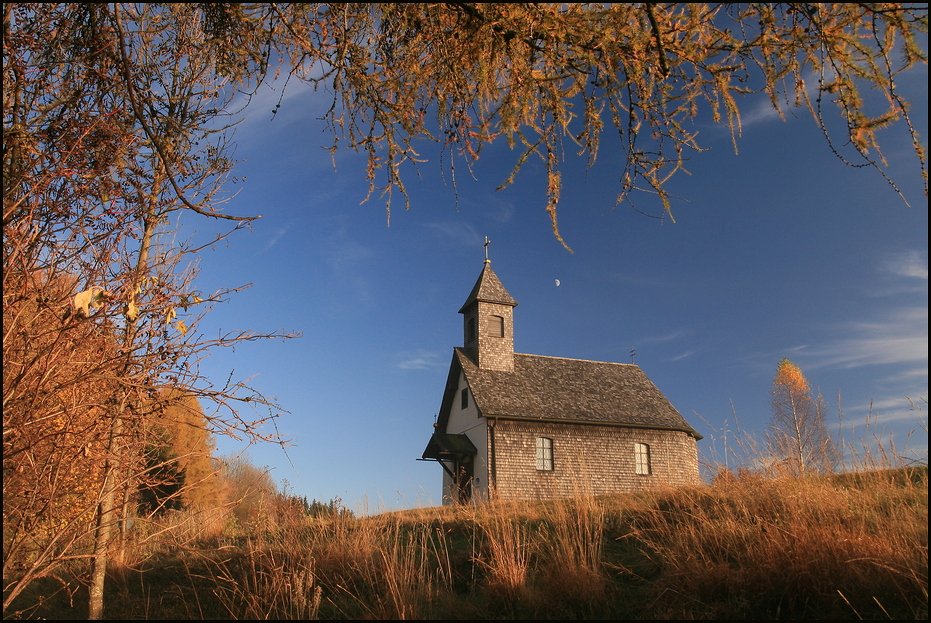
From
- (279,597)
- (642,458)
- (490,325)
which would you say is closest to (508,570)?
(279,597)

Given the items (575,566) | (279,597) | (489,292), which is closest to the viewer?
(575,566)

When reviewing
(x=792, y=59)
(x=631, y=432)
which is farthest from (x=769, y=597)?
(x=631, y=432)

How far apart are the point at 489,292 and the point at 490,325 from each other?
1359 mm

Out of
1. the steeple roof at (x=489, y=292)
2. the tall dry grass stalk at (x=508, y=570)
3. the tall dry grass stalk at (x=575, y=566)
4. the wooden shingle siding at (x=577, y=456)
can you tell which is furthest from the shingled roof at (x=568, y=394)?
the tall dry grass stalk at (x=508, y=570)

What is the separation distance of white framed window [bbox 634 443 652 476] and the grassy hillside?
15.4 metres

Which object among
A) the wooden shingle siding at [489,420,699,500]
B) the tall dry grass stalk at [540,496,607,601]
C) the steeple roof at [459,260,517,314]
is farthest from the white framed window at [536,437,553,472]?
the tall dry grass stalk at [540,496,607,601]

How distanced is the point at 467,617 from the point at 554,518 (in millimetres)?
2288

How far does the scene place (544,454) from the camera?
21250mm

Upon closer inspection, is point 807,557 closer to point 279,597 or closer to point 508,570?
point 508,570

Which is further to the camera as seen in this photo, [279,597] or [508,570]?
[279,597]

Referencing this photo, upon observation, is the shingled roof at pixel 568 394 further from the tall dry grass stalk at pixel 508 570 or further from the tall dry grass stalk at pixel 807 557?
the tall dry grass stalk at pixel 807 557

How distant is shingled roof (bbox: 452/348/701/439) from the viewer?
21.7 m

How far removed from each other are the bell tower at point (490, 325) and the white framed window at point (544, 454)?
3.39 m

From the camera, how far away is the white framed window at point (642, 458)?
22266 millimetres
